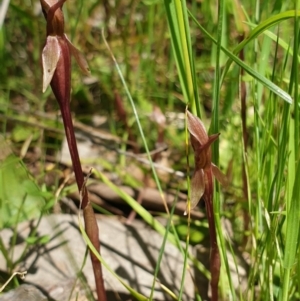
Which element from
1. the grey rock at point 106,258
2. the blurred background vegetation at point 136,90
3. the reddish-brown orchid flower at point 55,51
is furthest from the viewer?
the blurred background vegetation at point 136,90

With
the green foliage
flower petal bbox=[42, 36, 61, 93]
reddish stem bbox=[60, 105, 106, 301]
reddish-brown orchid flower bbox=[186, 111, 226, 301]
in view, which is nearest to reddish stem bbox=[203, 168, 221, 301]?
reddish-brown orchid flower bbox=[186, 111, 226, 301]

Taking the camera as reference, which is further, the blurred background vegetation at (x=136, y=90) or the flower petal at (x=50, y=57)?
the blurred background vegetation at (x=136, y=90)

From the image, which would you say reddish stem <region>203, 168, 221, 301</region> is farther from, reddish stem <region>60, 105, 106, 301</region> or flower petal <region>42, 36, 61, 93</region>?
flower petal <region>42, 36, 61, 93</region>

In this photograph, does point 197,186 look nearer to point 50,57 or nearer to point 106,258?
point 50,57

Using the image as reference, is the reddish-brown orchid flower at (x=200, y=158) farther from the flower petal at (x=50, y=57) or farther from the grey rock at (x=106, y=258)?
the grey rock at (x=106, y=258)

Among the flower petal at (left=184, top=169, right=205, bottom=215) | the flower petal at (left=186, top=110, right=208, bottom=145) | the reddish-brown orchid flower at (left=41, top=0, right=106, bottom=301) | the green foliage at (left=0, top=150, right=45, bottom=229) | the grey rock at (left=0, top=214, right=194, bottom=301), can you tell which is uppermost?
the reddish-brown orchid flower at (left=41, top=0, right=106, bottom=301)

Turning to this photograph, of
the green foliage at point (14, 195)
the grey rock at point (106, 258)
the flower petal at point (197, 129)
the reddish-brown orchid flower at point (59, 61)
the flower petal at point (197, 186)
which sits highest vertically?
the reddish-brown orchid flower at point (59, 61)

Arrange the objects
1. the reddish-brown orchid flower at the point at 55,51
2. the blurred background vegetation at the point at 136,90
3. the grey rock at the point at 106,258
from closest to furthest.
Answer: the reddish-brown orchid flower at the point at 55,51 → the grey rock at the point at 106,258 → the blurred background vegetation at the point at 136,90

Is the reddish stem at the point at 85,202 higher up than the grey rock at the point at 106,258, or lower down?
higher up

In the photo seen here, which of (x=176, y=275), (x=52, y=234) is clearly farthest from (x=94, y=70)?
(x=176, y=275)

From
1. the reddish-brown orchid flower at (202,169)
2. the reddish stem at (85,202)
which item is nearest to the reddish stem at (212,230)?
the reddish-brown orchid flower at (202,169)

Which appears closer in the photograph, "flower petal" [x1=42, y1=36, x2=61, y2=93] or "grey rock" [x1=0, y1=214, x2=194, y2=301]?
"flower petal" [x1=42, y1=36, x2=61, y2=93]
